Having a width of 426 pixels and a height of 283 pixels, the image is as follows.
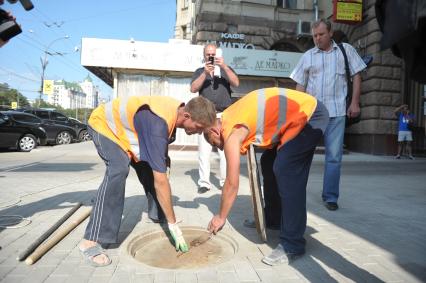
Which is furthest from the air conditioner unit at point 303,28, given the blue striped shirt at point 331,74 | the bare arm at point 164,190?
the bare arm at point 164,190

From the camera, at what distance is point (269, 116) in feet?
9.07

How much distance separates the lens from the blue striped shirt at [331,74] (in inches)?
177

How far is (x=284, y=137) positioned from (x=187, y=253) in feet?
4.22

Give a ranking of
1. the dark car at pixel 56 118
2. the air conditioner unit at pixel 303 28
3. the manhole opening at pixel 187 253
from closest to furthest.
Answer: the manhole opening at pixel 187 253 < the air conditioner unit at pixel 303 28 < the dark car at pixel 56 118

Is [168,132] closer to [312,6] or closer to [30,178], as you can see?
[30,178]

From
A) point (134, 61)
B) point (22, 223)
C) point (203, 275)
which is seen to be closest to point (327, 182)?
point (203, 275)

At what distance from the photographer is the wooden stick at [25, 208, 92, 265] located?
2746 mm

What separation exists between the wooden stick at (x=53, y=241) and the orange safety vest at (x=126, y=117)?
97 cm

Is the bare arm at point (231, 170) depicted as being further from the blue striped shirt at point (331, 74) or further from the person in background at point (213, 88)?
the person in background at point (213, 88)

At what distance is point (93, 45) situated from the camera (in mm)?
14047

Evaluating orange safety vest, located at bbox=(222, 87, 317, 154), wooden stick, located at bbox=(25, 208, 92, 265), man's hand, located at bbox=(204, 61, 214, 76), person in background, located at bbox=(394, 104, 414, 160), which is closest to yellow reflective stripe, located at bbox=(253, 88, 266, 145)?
orange safety vest, located at bbox=(222, 87, 317, 154)

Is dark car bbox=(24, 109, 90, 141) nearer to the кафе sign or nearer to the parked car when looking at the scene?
the parked car

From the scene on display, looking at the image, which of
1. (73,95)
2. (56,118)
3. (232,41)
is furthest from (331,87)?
(73,95)

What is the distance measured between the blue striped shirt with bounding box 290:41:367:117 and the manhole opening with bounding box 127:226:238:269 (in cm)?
214
